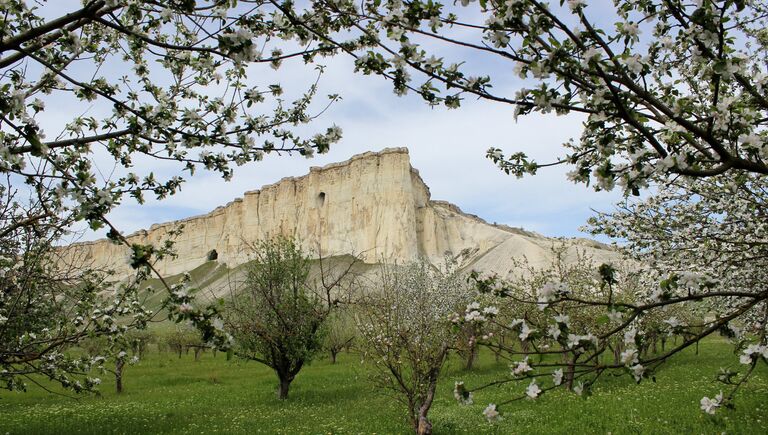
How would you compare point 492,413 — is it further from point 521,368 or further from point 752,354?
point 752,354

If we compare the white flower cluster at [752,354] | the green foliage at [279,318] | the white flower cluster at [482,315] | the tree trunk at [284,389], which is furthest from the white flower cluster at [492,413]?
the tree trunk at [284,389]

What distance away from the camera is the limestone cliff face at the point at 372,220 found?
7525cm

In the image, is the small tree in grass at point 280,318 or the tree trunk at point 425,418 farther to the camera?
the small tree in grass at point 280,318

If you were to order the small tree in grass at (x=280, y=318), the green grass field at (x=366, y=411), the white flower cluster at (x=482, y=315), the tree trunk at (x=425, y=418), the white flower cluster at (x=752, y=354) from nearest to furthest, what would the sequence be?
1. the white flower cluster at (x=752, y=354)
2. the white flower cluster at (x=482, y=315)
3. the green grass field at (x=366, y=411)
4. the tree trunk at (x=425, y=418)
5. the small tree in grass at (x=280, y=318)

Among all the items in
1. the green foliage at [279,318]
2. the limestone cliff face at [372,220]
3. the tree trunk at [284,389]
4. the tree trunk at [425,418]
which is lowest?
the tree trunk at [284,389]

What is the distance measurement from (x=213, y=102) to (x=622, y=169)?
408 centimetres

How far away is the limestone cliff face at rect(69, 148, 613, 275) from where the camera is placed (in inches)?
2963

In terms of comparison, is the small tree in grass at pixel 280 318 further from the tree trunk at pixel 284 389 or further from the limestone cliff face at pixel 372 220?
the limestone cliff face at pixel 372 220

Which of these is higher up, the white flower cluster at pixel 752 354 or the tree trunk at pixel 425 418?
the white flower cluster at pixel 752 354

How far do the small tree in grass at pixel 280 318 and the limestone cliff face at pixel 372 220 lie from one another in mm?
49468

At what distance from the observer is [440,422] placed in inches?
491

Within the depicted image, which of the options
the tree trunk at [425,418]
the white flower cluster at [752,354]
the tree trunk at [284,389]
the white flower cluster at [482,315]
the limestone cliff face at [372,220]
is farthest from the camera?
the limestone cliff face at [372,220]

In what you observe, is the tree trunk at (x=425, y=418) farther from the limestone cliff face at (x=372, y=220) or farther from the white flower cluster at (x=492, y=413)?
the limestone cliff face at (x=372, y=220)

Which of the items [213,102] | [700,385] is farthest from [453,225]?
[213,102]
